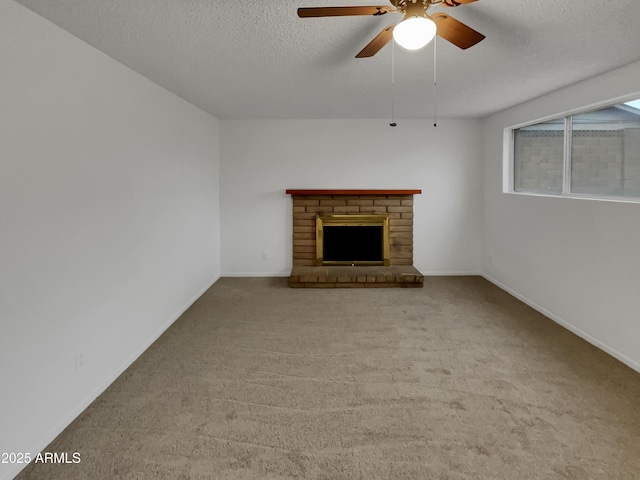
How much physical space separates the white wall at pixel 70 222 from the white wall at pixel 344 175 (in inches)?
80.8

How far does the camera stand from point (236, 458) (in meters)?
2.04

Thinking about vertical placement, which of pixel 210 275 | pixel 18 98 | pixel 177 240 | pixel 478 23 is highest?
pixel 478 23

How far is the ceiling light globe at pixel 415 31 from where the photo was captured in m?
1.68

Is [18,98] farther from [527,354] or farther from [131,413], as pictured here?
[527,354]

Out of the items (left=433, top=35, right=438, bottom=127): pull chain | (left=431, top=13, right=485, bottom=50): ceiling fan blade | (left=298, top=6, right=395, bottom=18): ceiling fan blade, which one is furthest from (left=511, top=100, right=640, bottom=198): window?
(left=298, top=6, right=395, bottom=18): ceiling fan blade

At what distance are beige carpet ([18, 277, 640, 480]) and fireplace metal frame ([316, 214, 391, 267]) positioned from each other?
1887 millimetres

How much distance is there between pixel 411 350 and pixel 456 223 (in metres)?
3.16

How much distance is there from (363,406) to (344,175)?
3.93 meters

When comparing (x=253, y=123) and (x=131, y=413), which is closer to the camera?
(x=131, y=413)

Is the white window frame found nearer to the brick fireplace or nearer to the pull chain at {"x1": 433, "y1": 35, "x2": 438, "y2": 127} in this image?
the pull chain at {"x1": 433, "y1": 35, "x2": 438, "y2": 127}

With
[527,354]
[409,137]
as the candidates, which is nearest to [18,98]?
[527,354]

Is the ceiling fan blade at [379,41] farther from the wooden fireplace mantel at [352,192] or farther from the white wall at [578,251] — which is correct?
the wooden fireplace mantel at [352,192]

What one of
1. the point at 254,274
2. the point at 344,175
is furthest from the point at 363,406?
the point at 344,175

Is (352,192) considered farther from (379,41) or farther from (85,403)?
(85,403)
